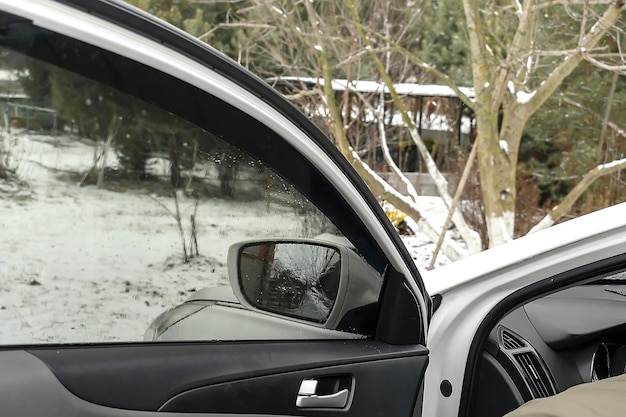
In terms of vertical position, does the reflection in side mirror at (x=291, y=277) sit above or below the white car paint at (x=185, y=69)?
below

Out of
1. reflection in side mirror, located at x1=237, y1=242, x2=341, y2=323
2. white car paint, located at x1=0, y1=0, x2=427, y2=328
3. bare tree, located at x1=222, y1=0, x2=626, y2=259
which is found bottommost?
reflection in side mirror, located at x1=237, y1=242, x2=341, y2=323

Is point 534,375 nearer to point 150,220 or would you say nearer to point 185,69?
point 150,220

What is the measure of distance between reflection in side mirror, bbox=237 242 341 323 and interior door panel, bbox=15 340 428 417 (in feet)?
0.29

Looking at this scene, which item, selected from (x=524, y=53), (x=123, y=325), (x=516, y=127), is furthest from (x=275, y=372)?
(x=516, y=127)

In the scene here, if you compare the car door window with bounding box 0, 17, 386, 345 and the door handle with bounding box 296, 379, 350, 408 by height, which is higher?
the car door window with bounding box 0, 17, 386, 345

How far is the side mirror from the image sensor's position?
4.79 feet

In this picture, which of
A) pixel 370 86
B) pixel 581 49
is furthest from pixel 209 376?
pixel 370 86

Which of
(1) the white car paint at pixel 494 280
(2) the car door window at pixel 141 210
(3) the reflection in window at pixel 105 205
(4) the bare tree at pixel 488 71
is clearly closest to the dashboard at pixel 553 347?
(1) the white car paint at pixel 494 280

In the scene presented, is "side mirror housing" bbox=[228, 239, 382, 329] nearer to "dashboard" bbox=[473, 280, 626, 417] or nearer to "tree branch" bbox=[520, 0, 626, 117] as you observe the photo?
"dashboard" bbox=[473, 280, 626, 417]

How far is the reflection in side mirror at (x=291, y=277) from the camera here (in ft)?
4.81

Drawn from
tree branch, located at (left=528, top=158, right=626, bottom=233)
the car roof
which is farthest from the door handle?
tree branch, located at (left=528, top=158, right=626, bottom=233)

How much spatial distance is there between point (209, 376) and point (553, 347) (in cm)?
141

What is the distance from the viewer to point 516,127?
7.07 meters

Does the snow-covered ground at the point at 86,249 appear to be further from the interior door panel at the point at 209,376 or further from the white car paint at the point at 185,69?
the white car paint at the point at 185,69
